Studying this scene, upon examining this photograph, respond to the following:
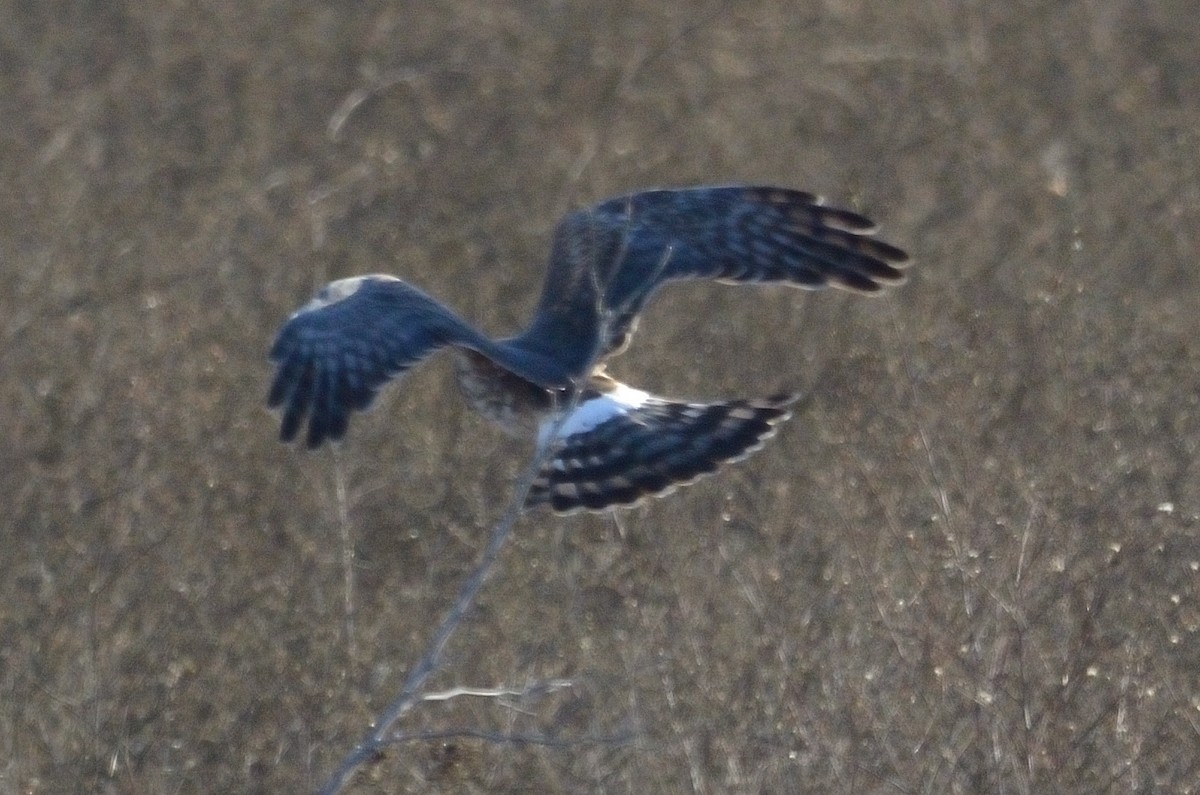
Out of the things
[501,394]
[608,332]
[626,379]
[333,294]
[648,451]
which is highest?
[333,294]

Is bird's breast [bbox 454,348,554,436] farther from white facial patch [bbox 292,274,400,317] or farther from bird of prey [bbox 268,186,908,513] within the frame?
white facial patch [bbox 292,274,400,317]

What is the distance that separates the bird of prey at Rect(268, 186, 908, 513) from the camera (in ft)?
17.4

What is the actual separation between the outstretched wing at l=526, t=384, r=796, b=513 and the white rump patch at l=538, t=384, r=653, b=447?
0.01 metres

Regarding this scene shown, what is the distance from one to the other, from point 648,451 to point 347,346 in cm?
88

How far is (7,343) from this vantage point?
8594mm

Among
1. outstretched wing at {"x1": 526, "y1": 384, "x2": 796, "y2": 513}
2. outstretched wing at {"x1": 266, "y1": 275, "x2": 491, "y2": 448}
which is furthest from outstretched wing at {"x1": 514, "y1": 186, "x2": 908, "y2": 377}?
outstretched wing at {"x1": 266, "y1": 275, "x2": 491, "y2": 448}

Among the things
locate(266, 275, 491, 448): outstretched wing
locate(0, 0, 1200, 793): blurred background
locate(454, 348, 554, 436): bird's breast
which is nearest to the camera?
locate(266, 275, 491, 448): outstretched wing

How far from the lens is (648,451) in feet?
19.2

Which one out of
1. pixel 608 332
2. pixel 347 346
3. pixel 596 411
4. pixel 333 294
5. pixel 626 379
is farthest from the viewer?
pixel 626 379

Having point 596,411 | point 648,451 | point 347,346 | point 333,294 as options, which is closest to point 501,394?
point 596,411

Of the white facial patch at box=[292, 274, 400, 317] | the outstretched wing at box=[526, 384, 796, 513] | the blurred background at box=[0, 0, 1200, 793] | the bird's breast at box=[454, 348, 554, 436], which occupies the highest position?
the white facial patch at box=[292, 274, 400, 317]

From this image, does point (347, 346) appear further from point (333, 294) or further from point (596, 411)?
point (596, 411)

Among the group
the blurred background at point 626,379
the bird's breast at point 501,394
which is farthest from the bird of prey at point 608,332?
the blurred background at point 626,379

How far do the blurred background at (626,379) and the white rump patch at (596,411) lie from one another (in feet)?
1.39
